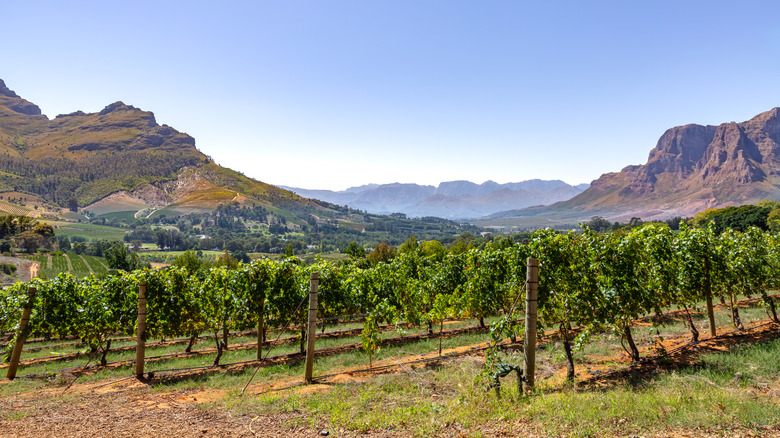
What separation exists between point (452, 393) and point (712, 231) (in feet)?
38.8

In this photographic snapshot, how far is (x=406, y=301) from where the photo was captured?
17062mm

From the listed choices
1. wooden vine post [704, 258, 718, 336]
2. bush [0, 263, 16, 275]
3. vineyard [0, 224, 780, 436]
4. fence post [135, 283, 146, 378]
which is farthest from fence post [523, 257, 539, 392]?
bush [0, 263, 16, 275]

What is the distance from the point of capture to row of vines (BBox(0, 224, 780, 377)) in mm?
8750

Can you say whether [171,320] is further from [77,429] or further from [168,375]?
[77,429]

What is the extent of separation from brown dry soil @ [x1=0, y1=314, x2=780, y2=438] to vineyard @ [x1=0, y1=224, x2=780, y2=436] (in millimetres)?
944

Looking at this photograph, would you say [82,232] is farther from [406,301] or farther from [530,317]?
[530,317]

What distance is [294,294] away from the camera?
1415 centimetres

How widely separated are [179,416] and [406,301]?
37.1ft

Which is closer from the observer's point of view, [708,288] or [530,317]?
[530,317]

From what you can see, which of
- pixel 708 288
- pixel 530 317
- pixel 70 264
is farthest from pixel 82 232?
pixel 708 288

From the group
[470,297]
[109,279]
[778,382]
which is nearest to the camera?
[778,382]

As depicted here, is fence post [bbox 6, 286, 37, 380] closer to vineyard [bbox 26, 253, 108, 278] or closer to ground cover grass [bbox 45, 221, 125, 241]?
vineyard [bbox 26, 253, 108, 278]

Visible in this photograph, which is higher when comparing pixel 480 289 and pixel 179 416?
pixel 480 289

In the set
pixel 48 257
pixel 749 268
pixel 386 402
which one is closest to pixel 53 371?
pixel 386 402
